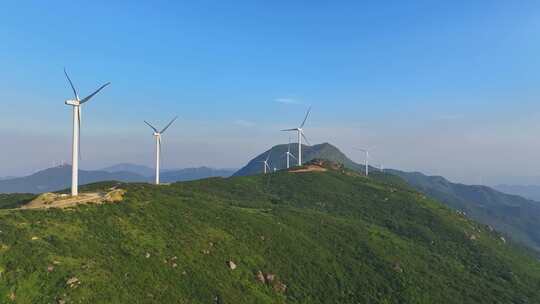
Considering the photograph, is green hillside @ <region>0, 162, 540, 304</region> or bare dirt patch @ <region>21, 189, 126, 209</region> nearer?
green hillside @ <region>0, 162, 540, 304</region>

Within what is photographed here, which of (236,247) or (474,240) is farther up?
(236,247)

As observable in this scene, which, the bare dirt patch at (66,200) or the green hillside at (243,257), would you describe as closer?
the green hillside at (243,257)

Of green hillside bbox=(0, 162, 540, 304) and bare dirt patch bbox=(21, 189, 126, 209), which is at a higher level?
bare dirt patch bbox=(21, 189, 126, 209)

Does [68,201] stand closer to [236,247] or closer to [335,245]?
[236,247]

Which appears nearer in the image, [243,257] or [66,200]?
[243,257]

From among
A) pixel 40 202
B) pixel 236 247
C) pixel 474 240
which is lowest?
pixel 474 240

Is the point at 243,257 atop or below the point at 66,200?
below

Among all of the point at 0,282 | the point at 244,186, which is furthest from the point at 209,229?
the point at 244,186

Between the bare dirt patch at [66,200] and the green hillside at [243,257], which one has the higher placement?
the bare dirt patch at [66,200]
